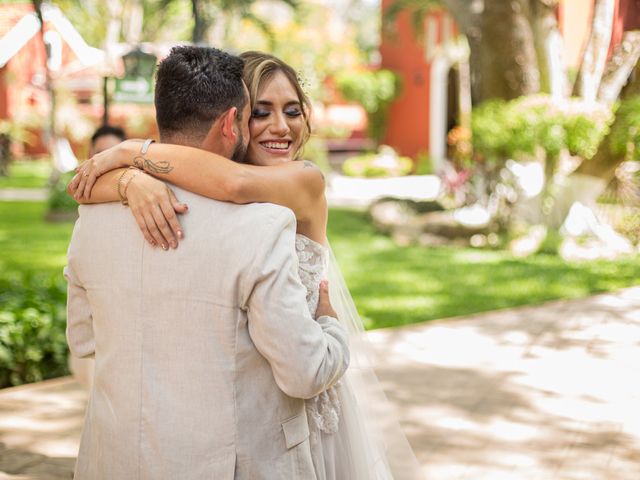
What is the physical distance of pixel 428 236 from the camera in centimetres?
1211

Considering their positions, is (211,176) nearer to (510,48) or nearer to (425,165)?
(510,48)

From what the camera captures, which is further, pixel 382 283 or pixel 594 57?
pixel 594 57

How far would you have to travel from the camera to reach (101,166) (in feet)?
7.58

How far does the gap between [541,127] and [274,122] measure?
333 inches

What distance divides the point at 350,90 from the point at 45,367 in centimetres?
2107

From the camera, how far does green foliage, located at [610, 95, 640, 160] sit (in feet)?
32.4

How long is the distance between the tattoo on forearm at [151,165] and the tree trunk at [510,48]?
10.0 m

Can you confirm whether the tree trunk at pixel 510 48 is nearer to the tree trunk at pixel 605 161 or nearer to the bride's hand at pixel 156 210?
the tree trunk at pixel 605 161

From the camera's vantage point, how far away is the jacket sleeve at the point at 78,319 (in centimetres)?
236

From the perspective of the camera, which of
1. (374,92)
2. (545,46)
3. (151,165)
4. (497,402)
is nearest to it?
(151,165)

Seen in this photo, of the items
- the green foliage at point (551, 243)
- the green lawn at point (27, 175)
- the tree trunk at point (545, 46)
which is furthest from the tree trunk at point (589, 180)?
the green lawn at point (27, 175)

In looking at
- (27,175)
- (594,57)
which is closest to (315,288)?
(594,57)

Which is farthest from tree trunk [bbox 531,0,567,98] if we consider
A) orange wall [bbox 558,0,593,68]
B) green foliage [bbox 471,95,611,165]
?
orange wall [bbox 558,0,593,68]

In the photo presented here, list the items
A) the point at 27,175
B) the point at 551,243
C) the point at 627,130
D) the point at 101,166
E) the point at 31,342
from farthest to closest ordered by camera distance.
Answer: the point at 27,175
the point at 551,243
the point at 627,130
the point at 31,342
the point at 101,166
